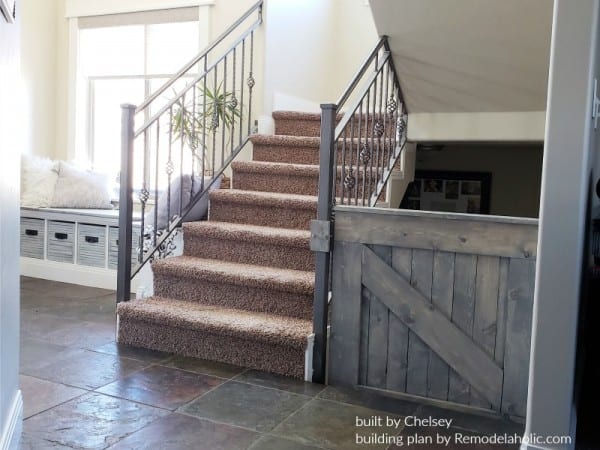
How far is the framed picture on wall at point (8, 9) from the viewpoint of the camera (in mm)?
1627

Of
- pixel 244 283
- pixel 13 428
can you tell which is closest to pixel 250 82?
pixel 244 283

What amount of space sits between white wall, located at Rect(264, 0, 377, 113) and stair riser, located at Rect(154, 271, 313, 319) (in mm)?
1798

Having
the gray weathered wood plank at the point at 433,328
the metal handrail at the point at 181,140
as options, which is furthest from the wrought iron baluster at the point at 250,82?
the gray weathered wood plank at the point at 433,328

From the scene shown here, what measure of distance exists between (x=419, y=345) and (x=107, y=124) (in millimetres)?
4174

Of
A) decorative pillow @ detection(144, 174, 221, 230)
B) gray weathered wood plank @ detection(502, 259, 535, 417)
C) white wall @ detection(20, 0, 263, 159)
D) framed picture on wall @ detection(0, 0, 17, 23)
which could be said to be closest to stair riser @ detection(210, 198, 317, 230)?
decorative pillow @ detection(144, 174, 221, 230)

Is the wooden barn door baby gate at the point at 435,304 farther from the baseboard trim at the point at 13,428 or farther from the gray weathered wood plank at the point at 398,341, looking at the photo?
the baseboard trim at the point at 13,428

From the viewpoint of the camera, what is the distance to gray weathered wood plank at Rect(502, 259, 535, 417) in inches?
93.8

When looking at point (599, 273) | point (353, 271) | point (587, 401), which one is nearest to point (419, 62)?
point (353, 271)

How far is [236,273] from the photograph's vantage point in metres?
3.16

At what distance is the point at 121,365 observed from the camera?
9.48ft

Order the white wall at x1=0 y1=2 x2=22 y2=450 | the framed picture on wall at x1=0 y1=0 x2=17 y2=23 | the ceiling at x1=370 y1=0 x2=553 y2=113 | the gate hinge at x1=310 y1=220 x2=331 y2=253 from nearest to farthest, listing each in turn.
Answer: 1. the framed picture on wall at x1=0 y1=0 x2=17 y2=23
2. the white wall at x1=0 y1=2 x2=22 y2=450
3. the gate hinge at x1=310 y1=220 x2=331 y2=253
4. the ceiling at x1=370 y1=0 x2=553 y2=113

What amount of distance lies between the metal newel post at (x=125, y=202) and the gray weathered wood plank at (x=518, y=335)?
1.93 meters

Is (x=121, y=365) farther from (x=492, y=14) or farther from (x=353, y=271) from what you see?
(x=492, y=14)

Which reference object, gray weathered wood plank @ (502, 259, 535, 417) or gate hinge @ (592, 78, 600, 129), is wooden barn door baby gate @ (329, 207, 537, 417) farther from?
gate hinge @ (592, 78, 600, 129)
